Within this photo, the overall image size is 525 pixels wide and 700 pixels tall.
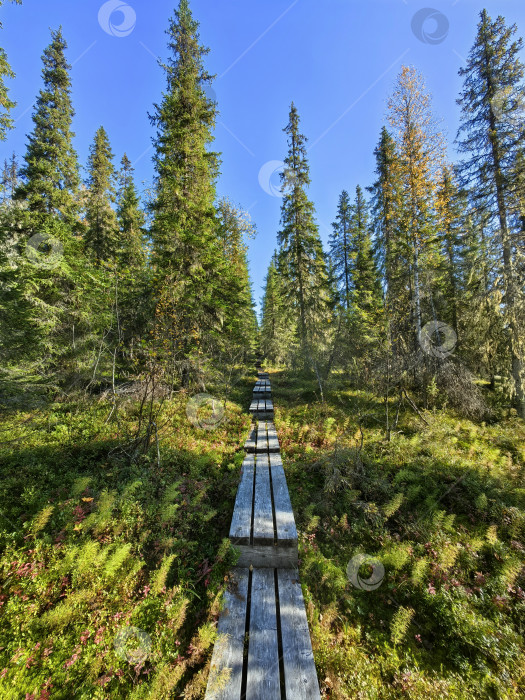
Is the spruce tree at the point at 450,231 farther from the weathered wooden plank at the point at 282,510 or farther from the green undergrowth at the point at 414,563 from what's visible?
the weathered wooden plank at the point at 282,510

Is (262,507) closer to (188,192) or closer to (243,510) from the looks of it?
(243,510)

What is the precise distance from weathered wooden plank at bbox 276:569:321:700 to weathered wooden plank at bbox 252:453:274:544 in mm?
586

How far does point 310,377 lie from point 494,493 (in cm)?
1215

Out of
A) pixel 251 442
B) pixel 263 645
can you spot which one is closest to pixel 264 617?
pixel 263 645

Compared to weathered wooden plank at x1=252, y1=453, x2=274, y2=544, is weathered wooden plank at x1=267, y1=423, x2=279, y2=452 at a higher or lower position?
higher

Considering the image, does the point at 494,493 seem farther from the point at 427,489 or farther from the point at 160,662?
the point at 160,662

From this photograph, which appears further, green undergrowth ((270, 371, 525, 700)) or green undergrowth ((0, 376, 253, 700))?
green undergrowth ((270, 371, 525, 700))

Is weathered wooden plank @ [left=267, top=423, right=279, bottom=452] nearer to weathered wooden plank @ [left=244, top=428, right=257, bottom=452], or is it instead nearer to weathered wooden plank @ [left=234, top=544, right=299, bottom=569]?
weathered wooden plank @ [left=244, top=428, right=257, bottom=452]

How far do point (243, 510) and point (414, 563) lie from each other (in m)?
3.07

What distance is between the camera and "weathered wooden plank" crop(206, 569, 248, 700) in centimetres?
248

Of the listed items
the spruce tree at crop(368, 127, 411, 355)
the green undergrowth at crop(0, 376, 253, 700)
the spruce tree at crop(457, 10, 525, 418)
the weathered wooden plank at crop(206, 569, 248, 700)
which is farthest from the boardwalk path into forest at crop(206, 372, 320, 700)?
the spruce tree at crop(457, 10, 525, 418)

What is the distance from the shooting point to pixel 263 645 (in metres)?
2.90

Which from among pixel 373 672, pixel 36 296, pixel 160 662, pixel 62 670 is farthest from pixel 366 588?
pixel 36 296

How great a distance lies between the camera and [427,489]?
6.20 metres
